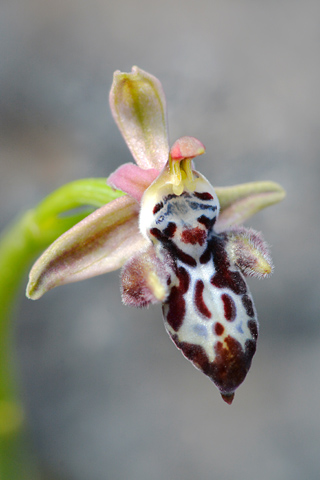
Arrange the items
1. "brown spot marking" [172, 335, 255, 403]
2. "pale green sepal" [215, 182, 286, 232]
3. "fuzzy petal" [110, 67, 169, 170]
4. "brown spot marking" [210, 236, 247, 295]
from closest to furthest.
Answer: "brown spot marking" [172, 335, 255, 403] → "brown spot marking" [210, 236, 247, 295] → "fuzzy petal" [110, 67, 169, 170] → "pale green sepal" [215, 182, 286, 232]

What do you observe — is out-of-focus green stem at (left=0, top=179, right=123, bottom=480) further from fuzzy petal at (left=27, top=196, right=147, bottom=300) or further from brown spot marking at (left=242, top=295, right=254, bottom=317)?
brown spot marking at (left=242, top=295, right=254, bottom=317)

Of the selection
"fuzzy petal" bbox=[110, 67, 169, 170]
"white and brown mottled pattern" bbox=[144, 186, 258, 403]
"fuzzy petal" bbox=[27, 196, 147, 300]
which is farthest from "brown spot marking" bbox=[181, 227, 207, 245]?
"fuzzy petal" bbox=[110, 67, 169, 170]

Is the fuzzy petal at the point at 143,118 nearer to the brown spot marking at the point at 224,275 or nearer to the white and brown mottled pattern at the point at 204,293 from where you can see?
the white and brown mottled pattern at the point at 204,293

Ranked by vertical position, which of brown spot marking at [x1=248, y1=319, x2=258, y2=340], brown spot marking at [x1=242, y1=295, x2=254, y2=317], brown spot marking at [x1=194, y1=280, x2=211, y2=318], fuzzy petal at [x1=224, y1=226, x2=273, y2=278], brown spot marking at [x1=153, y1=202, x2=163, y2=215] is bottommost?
brown spot marking at [x1=248, y1=319, x2=258, y2=340]

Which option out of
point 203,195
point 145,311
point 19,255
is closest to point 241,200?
point 203,195

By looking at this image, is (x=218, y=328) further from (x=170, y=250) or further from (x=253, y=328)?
(x=170, y=250)

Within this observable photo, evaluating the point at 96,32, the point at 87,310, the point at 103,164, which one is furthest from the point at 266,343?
the point at 96,32

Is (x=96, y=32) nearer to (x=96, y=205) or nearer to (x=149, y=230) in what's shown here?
(x=96, y=205)
